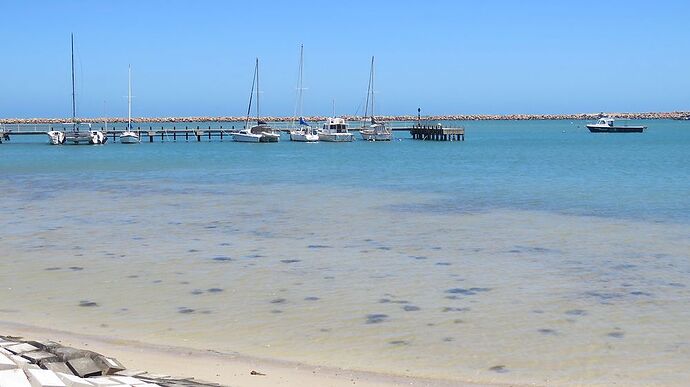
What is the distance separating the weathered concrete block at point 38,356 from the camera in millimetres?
7527

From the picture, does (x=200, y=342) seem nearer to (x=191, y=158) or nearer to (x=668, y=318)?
(x=668, y=318)

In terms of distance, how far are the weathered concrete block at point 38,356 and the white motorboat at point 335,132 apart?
6961 centimetres

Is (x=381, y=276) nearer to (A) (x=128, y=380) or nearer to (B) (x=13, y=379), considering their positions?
(A) (x=128, y=380)

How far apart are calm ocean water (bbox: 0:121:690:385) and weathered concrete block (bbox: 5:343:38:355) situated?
2218 mm

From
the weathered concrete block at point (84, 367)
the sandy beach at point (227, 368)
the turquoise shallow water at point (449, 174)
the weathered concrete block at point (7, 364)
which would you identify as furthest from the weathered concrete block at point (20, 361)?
the turquoise shallow water at point (449, 174)

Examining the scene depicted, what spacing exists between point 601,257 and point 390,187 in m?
16.6

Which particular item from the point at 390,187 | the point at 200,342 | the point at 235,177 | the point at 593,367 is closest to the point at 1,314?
the point at 200,342

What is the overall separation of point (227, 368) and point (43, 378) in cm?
238

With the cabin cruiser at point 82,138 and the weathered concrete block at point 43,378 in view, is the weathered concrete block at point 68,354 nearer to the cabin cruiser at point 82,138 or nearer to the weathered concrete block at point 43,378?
the weathered concrete block at point 43,378

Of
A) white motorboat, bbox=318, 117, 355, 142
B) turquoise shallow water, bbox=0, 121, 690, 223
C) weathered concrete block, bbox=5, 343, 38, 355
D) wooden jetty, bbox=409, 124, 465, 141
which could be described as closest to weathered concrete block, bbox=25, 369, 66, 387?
weathered concrete block, bbox=5, 343, 38, 355

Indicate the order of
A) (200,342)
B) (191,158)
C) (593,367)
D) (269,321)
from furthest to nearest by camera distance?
(191,158), (269,321), (200,342), (593,367)

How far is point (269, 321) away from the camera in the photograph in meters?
11.0

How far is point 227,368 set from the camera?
8.77 meters

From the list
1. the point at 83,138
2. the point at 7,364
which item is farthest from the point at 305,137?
the point at 7,364
